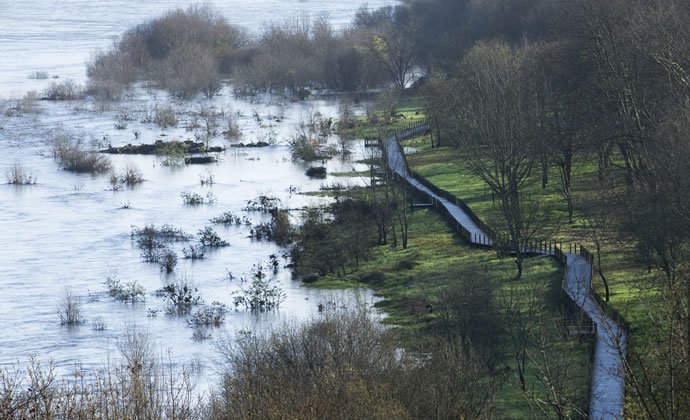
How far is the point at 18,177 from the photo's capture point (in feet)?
209

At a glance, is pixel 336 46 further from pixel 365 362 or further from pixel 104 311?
pixel 365 362

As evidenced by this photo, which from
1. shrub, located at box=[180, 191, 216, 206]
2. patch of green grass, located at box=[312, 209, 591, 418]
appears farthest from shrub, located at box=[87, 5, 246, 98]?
patch of green grass, located at box=[312, 209, 591, 418]

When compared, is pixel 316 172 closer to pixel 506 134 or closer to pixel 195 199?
pixel 195 199

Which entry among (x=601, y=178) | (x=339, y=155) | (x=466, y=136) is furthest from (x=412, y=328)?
(x=339, y=155)

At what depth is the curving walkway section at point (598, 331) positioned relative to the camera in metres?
25.3

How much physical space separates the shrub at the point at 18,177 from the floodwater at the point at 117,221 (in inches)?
26.3

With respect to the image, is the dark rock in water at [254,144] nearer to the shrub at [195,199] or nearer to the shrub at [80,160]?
the shrub at [80,160]

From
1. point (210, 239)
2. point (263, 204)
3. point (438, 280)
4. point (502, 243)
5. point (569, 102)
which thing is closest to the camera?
point (438, 280)

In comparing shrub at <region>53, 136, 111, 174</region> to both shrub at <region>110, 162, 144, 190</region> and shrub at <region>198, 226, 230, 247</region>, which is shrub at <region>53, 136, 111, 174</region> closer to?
shrub at <region>110, 162, 144, 190</region>

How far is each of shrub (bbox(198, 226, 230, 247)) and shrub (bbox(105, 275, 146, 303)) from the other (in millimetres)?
7232

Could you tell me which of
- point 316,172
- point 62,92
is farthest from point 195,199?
point 62,92

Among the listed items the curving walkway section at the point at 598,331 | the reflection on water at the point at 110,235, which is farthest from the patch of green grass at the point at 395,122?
the curving walkway section at the point at 598,331

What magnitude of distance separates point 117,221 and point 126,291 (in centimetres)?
1308

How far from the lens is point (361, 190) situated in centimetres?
5950
